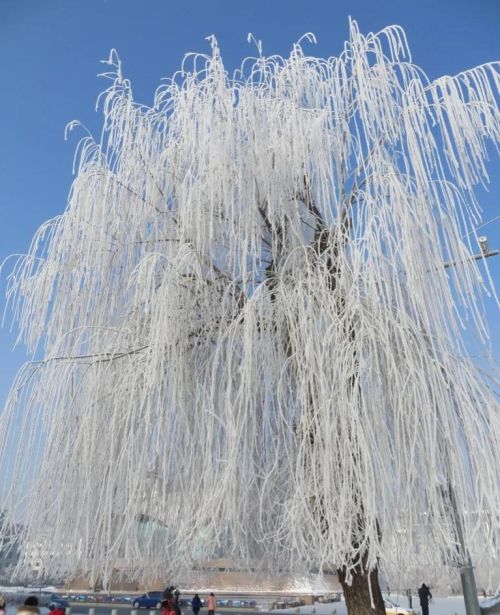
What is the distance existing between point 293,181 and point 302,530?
2.37 m

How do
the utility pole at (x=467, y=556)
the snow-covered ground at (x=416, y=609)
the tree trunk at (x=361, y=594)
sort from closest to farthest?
the utility pole at (x=467, y=556), the tree trunk at (x=361, y=594), the snow-covered ground at (x=416, y=609)

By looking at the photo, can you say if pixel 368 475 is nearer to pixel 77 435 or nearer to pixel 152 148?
pixel 77 435

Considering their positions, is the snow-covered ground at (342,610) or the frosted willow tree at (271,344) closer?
the frosted willow tree at (271,344)

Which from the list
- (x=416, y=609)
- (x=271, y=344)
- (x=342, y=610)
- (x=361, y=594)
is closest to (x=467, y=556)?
(x=361, y=594)

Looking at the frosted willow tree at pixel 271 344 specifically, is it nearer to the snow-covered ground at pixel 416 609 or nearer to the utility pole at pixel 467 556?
the utility pole at pixel 467 556

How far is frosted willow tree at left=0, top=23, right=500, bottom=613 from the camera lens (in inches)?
118

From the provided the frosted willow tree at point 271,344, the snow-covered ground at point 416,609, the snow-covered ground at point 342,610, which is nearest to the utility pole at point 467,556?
the frosted willow tree at point 271,344

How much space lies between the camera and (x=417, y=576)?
329 centimetres

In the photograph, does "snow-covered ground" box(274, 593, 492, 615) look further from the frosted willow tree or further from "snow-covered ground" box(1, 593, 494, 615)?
the frosted willow tree

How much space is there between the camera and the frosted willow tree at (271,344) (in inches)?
118

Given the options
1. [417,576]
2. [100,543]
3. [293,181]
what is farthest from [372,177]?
[100,543]

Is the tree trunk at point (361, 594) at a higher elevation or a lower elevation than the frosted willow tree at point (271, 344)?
lower

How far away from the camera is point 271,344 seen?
11.5ft

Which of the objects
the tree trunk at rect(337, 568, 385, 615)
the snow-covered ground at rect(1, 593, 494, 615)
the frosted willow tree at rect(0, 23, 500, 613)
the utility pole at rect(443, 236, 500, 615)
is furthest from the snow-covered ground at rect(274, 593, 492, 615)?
the frosted willow tree at rect(0, 23, 500, 613)
